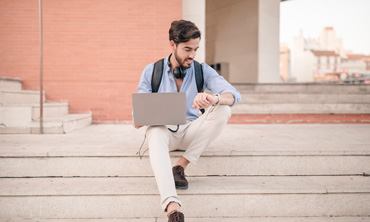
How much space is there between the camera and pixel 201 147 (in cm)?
173

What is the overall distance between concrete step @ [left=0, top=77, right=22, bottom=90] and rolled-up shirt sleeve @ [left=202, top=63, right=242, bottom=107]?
111 inches

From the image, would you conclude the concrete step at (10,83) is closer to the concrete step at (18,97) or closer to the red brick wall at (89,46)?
the red brick wall at (89,46)

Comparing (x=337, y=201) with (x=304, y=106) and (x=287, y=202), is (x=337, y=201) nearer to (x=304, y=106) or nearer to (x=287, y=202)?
(x=287, y=202)

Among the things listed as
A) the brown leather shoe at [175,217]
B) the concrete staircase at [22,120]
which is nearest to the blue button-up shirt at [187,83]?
the brown leather shoe at [175,217]

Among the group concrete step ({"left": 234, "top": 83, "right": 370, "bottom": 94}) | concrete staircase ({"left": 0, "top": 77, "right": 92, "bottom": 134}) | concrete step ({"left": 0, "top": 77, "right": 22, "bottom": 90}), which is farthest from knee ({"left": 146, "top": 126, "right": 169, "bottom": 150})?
concrete step ({"left": 234, "top": 83, "right": 370, "bottom": 94})

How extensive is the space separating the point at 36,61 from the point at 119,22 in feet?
4.48

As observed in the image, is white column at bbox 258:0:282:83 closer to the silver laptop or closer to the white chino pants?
Result: the white chino pants

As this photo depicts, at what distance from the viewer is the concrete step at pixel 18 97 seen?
300 cm

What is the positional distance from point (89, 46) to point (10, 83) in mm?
1185

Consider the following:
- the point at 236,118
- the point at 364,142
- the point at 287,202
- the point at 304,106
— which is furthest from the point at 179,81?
the point at 304,106

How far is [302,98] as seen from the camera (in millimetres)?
4250

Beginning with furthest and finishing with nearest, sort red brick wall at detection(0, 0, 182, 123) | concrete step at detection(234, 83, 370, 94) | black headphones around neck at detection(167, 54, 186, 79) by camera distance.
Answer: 1. concrete step at detection(234, 83, 370, 94)
2. red brick wall at detection(0, 0, 182, 123)
3. black headphones around neck at detection(167, 54, 186, 79)

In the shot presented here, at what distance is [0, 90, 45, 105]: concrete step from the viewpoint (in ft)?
Result: 9.85

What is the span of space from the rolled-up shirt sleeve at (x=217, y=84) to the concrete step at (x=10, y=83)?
2824 mm
